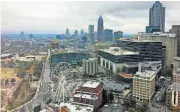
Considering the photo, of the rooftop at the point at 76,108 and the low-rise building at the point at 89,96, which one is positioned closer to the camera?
the rooftop at the point at 76,108

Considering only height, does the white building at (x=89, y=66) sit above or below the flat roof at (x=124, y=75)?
above

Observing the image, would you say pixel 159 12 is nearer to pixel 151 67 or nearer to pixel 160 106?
pixel 151 67

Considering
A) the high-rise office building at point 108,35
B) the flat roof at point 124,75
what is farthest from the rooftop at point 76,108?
the high-rise office building at point 108,35

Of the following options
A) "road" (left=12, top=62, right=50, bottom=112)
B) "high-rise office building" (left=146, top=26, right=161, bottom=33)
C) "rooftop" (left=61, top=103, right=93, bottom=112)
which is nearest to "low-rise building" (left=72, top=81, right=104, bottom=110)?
"rooftop" (left=61, top=103, right=93, bottom=112)

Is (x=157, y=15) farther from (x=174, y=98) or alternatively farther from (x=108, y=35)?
(x=174, y=98)

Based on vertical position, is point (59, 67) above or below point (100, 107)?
above

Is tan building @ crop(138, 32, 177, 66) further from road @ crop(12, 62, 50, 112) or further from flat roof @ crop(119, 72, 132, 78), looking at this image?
road @ crop(12, 62, 50, 112)

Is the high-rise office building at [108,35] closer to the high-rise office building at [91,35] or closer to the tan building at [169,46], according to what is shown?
the high-rise office building at [91,35]

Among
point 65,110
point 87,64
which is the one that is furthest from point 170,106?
point 87,64
